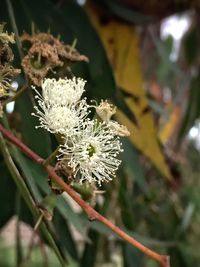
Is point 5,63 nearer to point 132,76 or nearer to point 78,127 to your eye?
point 78,127

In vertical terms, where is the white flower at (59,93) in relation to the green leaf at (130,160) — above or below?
below

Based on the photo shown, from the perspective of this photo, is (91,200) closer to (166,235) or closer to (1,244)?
(166,235)

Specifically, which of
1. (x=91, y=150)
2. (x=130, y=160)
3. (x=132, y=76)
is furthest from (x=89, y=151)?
(x=132, y=76)

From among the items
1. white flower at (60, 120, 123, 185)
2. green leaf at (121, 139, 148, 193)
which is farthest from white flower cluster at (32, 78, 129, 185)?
green leaf at (121, 139, 148, 193)

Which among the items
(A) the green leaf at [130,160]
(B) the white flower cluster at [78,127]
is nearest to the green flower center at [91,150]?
(B) the white flower cluster at [78,127]

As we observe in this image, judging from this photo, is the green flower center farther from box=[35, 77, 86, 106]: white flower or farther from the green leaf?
the green leaf

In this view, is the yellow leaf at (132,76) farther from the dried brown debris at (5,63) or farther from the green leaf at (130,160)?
the dried brown debris at (5,63)
